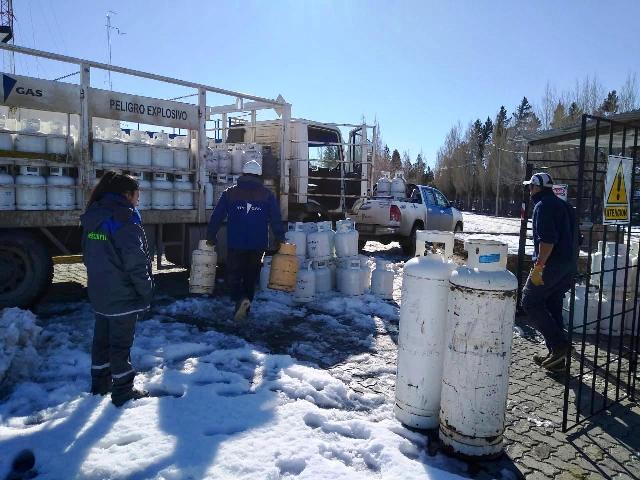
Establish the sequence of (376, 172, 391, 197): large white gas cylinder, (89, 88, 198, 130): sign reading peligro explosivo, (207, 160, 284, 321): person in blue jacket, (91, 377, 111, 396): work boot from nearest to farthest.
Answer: (91, 377, 111, 396): work boot, (207, 160, 284, 321): person in blue jacket, (89, 88, 198, 130): sign reading peligro explosivo, (376, 172, 391, 197): large white gas cylinder

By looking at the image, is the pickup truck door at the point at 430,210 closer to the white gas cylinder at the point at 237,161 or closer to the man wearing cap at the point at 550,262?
the white gas cylinder at the point at 237,161

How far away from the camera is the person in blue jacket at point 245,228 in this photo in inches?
252

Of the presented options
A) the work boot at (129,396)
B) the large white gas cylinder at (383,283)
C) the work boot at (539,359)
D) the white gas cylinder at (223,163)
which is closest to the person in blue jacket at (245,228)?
the large white gas cylinder at (383,283)

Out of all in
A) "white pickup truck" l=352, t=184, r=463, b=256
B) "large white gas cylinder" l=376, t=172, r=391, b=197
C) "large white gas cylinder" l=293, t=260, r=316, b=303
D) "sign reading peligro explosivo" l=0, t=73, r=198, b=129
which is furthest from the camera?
"large white gas cylinder" l=376, t=172, r=391, b=197

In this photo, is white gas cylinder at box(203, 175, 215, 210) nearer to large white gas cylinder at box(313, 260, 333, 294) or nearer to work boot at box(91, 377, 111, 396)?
large white gas cylinder at box(313, 260, 333, 294)

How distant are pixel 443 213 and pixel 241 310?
9.50 m

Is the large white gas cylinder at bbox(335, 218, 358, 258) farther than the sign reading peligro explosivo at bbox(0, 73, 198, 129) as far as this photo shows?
Yes

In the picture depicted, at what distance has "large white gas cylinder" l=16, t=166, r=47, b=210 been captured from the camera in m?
5.94

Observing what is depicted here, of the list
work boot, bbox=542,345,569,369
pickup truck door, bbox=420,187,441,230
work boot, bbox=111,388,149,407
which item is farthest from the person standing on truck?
pickup truck door, bbox=420,187,441,230

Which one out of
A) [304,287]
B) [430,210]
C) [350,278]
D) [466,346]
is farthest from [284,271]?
[430,210]

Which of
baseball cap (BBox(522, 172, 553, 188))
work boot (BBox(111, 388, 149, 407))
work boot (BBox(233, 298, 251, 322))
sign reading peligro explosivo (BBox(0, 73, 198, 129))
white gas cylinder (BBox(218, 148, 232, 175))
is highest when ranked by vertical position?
sign reading peligro explosivo (BBox(0, 73, 198, 129))

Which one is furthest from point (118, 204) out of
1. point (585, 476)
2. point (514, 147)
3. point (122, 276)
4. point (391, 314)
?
point (514, 147)

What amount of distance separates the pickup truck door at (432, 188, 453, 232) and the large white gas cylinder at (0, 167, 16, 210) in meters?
10.9

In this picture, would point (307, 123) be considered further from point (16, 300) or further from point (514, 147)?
point (514, 147)
